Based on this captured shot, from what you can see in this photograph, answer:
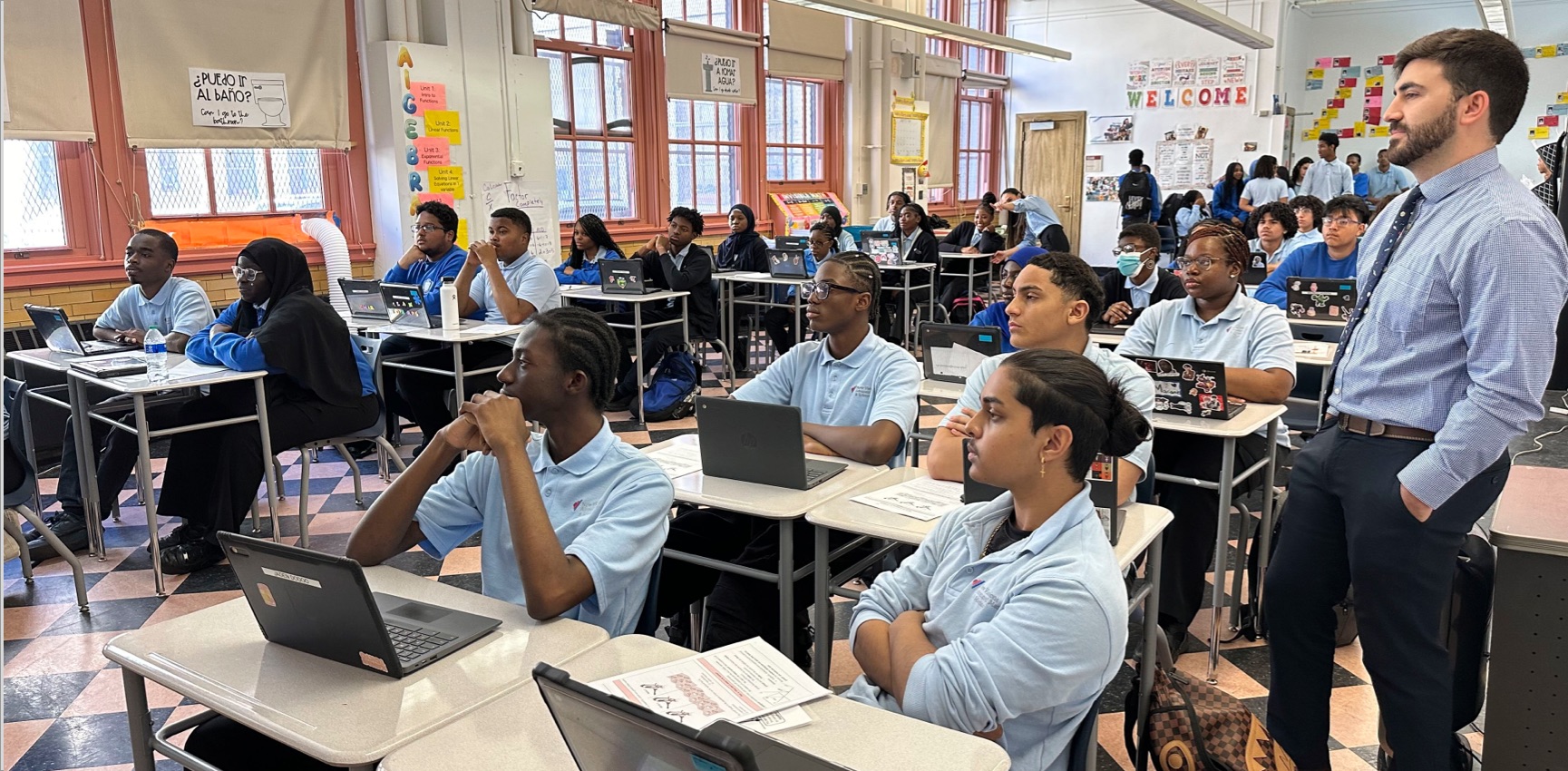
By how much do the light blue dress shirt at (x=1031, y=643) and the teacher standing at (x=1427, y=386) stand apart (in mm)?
776

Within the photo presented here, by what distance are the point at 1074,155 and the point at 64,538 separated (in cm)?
1276

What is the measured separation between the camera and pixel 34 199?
5570mm

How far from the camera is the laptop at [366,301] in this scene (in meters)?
5.27

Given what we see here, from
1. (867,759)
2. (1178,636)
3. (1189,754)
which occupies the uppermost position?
(867,759)

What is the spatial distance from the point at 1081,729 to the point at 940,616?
0.27m

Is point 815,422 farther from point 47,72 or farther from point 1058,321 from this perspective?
point 47,72

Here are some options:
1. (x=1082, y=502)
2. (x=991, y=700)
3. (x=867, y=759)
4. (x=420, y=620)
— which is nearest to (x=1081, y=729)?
(x=991, y=700)

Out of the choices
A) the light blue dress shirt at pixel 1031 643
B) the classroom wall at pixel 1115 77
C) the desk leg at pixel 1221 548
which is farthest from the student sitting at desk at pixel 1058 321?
the classroom wall at pixel 1115 77

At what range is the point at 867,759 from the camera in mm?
1325

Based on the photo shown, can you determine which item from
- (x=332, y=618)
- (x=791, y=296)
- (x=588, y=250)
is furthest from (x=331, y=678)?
(x=791, y=296)

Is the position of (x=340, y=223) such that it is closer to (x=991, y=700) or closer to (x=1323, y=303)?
(x=1323, y=303)

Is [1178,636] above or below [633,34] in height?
below

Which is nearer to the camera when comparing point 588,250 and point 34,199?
point 34,199

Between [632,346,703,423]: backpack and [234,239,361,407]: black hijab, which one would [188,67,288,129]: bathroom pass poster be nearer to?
[234,239,361,407]: black hijab
